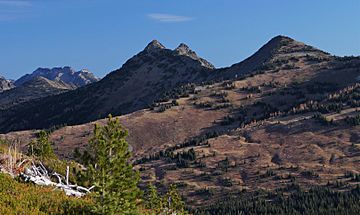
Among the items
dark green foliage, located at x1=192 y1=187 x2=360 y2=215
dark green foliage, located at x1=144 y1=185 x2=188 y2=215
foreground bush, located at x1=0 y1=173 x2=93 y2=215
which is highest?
foreground bush, located at x1=0 y1=173 x2=93 y2=215

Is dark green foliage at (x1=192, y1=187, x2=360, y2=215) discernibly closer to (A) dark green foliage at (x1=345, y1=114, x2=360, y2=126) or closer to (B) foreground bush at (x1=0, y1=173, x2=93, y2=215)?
(A) dark green foliage at (x1=345, y1=114, x2=360, y2=126)

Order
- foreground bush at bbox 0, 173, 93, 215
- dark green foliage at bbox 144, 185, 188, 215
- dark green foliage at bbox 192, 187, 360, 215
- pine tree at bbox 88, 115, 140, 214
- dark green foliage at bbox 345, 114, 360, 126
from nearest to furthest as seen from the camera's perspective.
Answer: foreground bush at bbox 0, 173, 93, 215 < pine tree at bbox 88, 115, 140, 214 < dark green foliage at bbox 144, 185, 188, 215 < dark green foliage at bbox 192, 187, 360, 215 < dark green foliage at bbox 345, 114, 360, 126

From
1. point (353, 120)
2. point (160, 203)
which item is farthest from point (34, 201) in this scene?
point (353, 120)

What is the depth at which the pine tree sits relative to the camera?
1766cm

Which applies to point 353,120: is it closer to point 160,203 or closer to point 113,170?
point 160,203

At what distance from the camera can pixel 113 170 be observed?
728 inches

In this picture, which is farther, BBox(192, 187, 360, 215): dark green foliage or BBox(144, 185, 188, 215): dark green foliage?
BBox(192, 187, 360, 215): dark green foliage

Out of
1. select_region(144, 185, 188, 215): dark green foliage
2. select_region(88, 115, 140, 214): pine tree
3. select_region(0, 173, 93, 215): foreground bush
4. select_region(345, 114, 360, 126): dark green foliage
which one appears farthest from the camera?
select_region(345, 114, 360, 126): dark green foliage

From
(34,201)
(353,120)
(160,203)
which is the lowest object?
(160,203)

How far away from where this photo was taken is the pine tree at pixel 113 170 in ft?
57.9

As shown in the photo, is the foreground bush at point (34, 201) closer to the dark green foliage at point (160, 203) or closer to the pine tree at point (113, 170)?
the pine tree at point (113, 170)

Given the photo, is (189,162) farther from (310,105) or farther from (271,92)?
(271,92)

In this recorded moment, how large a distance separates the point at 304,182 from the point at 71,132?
2858 inches

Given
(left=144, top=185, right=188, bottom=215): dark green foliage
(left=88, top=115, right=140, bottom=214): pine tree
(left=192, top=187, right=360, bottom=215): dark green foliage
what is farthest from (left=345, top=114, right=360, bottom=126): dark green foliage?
(left=88, top=115, right=140, bottom=214): pine tree
